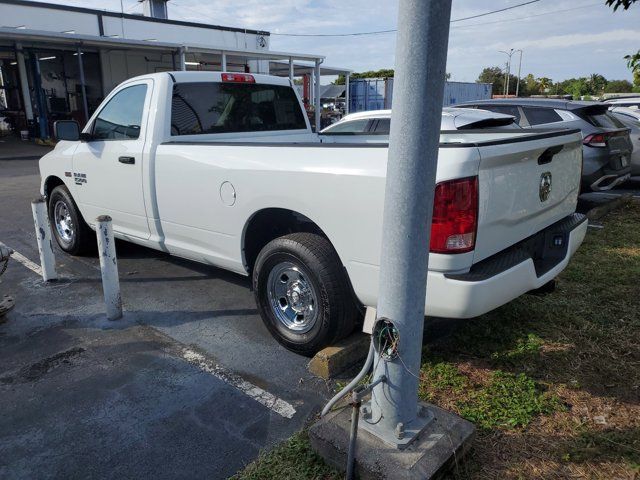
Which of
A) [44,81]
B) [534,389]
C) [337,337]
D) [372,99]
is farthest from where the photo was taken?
[372,99]

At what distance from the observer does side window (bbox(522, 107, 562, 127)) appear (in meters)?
8.38

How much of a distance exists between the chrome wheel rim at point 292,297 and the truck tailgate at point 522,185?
3.88 feet

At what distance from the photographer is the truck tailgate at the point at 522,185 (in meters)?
2.84

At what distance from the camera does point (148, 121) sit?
15.4 feet

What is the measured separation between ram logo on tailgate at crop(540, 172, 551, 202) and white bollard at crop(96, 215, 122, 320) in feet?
10.8

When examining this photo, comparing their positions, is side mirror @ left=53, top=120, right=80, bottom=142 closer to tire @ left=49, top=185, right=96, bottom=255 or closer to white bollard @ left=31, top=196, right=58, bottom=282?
white bollard @ left=31, top=196, right=58, bottom=282

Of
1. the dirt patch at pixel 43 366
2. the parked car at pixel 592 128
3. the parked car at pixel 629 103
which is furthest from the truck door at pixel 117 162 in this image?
the parked car at pixel 629 103

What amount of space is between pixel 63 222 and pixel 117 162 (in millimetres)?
1850

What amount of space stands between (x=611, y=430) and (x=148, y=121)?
165 inches

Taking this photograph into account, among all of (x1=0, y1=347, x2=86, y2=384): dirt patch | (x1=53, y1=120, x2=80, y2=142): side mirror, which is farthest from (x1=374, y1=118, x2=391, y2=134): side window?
(x1=0, y1=347, x2=86, y2=384): dirt patch

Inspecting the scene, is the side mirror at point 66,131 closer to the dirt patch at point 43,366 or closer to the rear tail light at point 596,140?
the dirt patch at point 43,366

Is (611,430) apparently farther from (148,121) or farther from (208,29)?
(208,29)

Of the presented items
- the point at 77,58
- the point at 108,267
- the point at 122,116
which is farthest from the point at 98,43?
the point at 108,267

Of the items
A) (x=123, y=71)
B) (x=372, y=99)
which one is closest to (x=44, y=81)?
(x=123, y=71)
